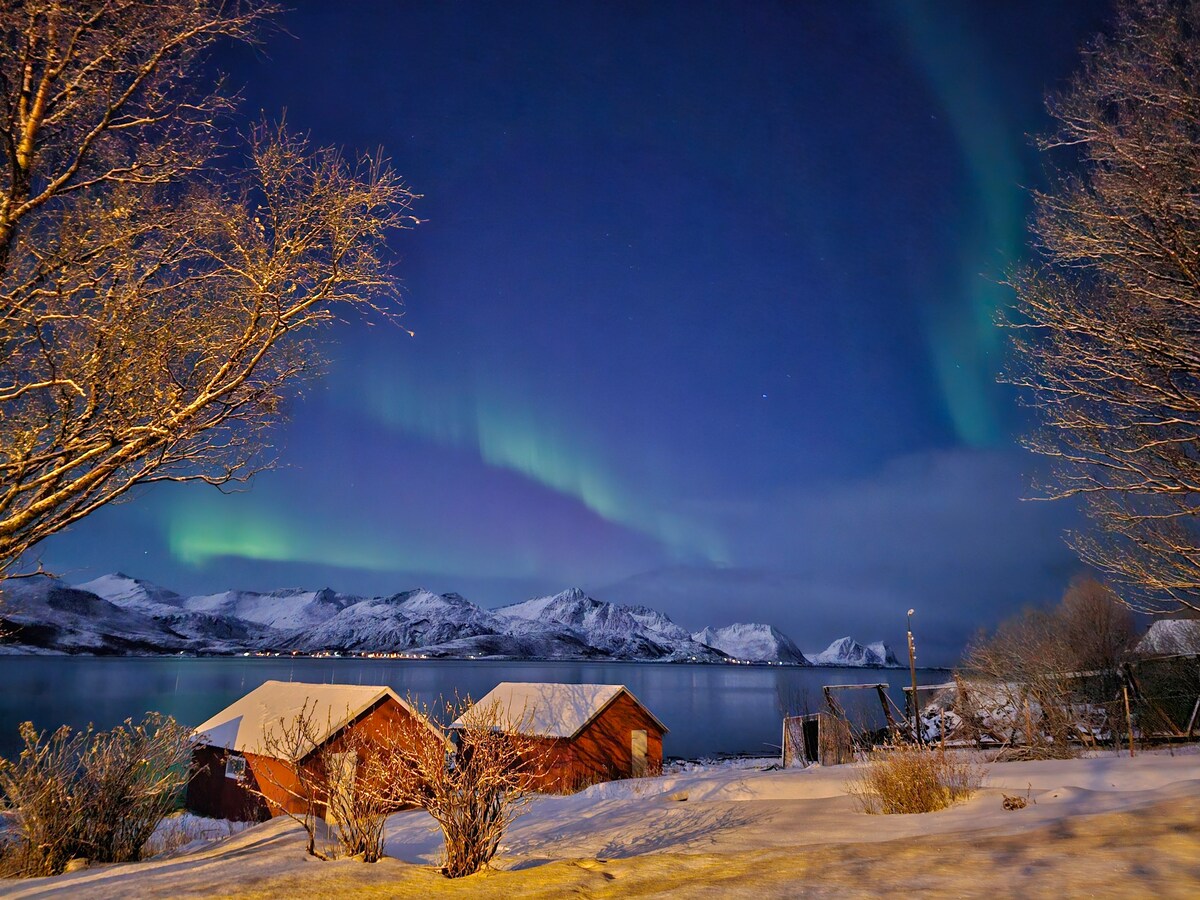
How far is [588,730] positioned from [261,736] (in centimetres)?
1409

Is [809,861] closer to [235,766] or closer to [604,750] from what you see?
[604,750]

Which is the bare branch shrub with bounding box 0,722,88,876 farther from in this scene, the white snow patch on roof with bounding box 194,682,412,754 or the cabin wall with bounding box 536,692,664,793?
the cabin wall with bounding box 536,692,664,793

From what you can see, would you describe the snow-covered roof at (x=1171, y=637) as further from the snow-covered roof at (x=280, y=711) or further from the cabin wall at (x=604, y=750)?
the snow-covered roof at (x=280, y=711)

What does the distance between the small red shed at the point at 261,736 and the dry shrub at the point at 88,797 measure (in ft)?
42.5

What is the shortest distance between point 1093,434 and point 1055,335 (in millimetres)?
1819

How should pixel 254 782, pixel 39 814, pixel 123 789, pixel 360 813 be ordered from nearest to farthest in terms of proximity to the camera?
pixel 360 813
pixel 39 814
pixel 123 789
pixel 254 782

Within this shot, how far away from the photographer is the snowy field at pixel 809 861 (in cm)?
548

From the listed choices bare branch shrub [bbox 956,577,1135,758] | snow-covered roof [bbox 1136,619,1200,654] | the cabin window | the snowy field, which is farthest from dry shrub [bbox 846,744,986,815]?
snow-covered roof [bbox 1136,619,1200,654]

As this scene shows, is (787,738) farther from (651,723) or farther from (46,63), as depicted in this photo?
(46,63)

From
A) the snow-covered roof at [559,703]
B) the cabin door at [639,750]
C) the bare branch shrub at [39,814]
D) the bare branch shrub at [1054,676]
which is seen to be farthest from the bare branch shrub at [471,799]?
the cabin door at [639,750]

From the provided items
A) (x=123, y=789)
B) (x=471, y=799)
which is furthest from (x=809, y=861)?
(x=123, y=789)

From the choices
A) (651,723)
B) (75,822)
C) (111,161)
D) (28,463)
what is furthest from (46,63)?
(651,723)

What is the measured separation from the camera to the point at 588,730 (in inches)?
1312

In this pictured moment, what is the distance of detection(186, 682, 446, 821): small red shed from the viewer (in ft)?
92.0
